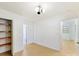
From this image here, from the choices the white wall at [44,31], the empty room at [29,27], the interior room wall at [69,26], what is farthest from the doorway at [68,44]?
the white wall at [44,31]

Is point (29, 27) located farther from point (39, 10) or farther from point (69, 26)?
point (69, 26)

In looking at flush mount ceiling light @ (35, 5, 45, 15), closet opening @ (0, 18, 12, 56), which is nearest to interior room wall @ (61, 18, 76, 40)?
flush mount ceiling light @ (35, 5, 45, 15)

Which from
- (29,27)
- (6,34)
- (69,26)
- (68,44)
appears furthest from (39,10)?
(68,44)

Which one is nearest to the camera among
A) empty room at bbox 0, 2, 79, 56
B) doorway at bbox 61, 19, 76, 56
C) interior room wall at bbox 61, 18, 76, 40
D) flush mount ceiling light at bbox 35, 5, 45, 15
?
flush mount ceiling light at bbox 35, 5, 45, 15

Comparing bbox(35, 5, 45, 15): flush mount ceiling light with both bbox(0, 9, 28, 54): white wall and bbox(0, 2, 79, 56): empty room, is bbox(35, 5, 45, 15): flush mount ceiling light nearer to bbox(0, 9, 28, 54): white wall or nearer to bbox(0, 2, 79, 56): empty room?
bbox(0, 2, 79, 56): empty room

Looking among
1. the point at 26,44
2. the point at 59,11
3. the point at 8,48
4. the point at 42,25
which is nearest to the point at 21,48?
the point at 26,44

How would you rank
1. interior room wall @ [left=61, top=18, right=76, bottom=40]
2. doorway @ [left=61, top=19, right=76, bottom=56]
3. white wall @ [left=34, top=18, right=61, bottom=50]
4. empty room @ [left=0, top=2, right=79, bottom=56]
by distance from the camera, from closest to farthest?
empty room @ [left=0, top=2, right=79, bottom=56], white wall @ [left=34, top=18, right=61, bottom=50], doorway @ [left=61, top=19, right=76, bottom=56], interior room wall @ [left=61, top=18, right=76, bottom=40]

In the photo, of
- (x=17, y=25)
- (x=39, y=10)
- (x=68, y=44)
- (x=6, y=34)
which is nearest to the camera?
(x=39, y=10)

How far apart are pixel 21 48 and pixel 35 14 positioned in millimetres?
748

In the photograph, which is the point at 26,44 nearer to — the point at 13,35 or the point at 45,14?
the point at 13,35

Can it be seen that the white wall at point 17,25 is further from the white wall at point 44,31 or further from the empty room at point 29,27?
the white wall at point 44,31

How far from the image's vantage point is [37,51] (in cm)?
198

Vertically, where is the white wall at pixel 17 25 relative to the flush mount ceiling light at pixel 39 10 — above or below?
below

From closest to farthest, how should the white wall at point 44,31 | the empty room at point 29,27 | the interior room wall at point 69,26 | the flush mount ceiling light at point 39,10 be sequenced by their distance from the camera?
the flush mount ceiling light at point 39,10, the empty room at point 29,27, the white wall at point 44,31, the interior room wall at point 69,26
